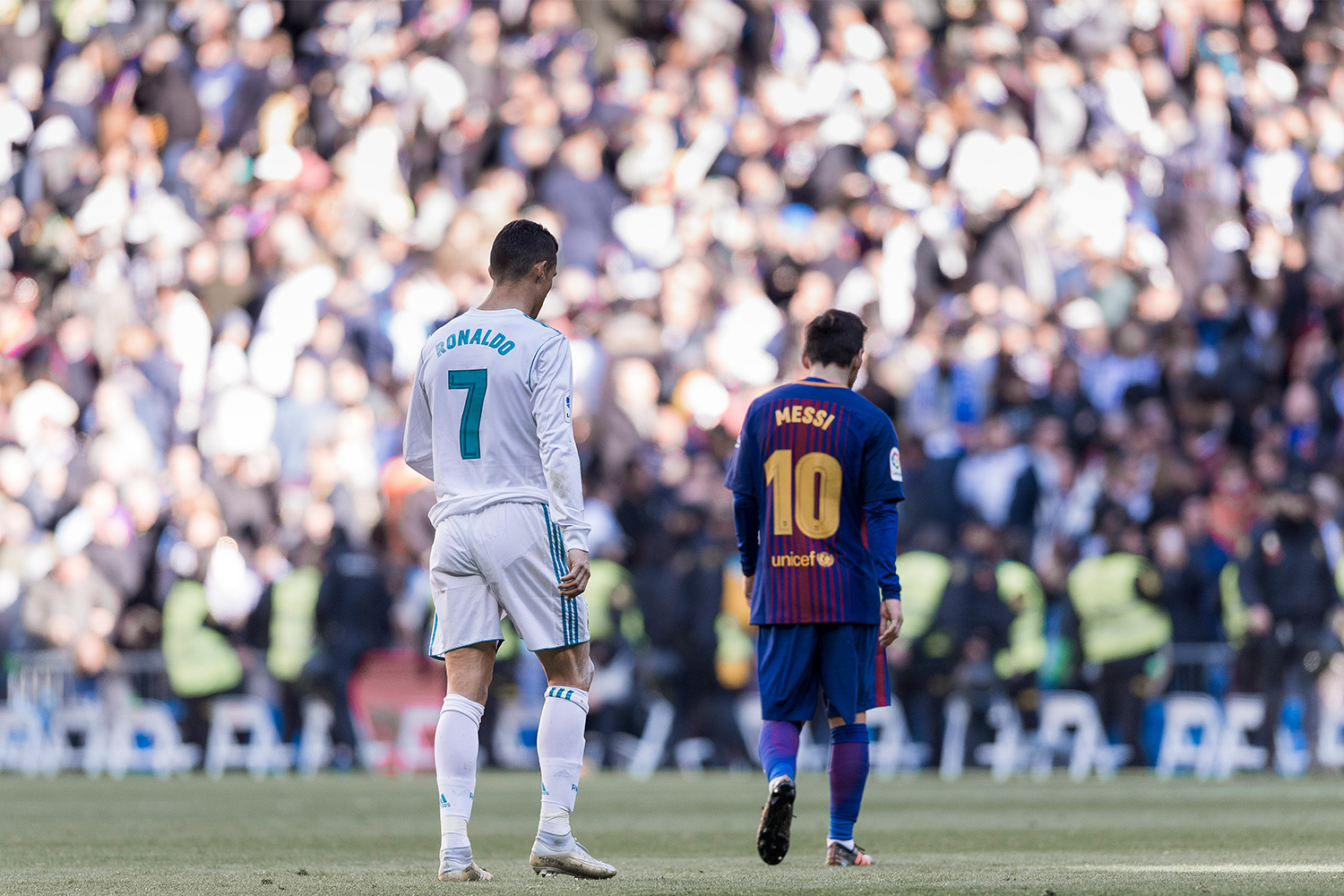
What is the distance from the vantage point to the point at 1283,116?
2159 centimetres

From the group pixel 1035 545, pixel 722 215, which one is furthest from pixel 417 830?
pixel 722 215

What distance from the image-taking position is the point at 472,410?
7273 millimetres

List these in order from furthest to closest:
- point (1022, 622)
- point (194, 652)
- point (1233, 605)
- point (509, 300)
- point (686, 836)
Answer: point (194, 652) < point (1022, 622) < point (1233, 605) < point (686, 836) < point (509, 300)

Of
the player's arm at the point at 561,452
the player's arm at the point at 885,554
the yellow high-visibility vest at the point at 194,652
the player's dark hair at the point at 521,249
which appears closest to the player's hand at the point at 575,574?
the player's arm at the point at 561,452

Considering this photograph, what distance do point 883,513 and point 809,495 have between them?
295mm

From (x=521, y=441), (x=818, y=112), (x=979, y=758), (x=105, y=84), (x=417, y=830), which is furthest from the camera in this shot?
(x=105, y=84)

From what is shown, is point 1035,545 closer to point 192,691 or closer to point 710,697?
point 710,697

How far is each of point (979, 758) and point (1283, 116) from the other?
7888 mm

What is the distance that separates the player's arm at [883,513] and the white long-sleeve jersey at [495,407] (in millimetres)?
1525

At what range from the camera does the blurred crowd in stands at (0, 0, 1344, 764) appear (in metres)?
18.0

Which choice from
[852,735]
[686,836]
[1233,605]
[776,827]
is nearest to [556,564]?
[776,827]

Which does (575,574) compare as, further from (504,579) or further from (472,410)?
(472,410)

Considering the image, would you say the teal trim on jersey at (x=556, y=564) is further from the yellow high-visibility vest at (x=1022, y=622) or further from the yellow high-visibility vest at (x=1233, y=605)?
the yellow high-visibility vest at (x=1233, y=605)

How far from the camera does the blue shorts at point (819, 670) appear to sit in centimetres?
820
